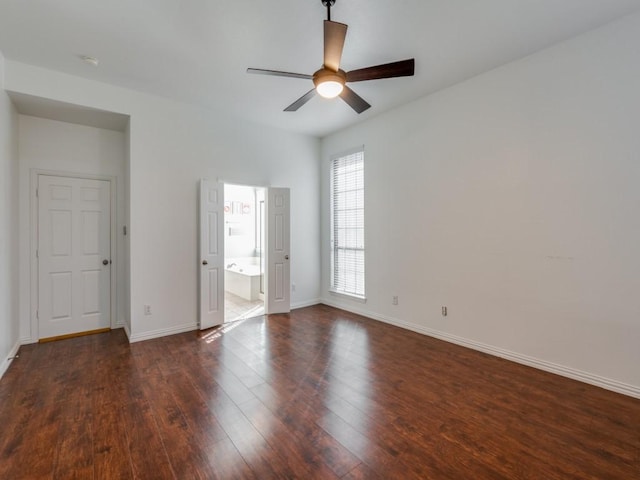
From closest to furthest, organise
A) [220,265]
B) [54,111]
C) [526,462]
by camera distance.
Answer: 1. [526,462]
2. [54,111]
3. [220,265]

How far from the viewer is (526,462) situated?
5.82 ft

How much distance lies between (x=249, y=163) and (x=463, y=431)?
14.1 feet

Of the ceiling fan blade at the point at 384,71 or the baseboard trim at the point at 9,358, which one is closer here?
the ceiling fan blade at the point at 384,71

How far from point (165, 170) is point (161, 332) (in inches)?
84.6

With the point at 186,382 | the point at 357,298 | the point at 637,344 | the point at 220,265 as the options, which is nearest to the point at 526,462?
the point at 637,344

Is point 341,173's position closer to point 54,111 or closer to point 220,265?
point 220,265

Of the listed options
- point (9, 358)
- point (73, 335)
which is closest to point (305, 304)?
point (73, 335)

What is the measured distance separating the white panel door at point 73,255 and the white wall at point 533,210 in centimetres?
418

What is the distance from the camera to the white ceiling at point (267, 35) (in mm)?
2363

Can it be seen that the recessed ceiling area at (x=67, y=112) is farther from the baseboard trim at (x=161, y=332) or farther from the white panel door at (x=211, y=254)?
the baseboard trim at (x=161, y=332)

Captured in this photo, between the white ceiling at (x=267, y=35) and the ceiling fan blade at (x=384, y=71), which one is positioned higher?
the white ceiling at (x=267, y=35)

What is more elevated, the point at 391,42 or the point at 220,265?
the point at 391,42

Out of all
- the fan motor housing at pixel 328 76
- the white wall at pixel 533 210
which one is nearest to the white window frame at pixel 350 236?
the white wall at pixel 533 210

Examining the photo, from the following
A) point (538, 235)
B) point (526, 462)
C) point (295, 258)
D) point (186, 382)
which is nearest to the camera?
point (526, 462)
